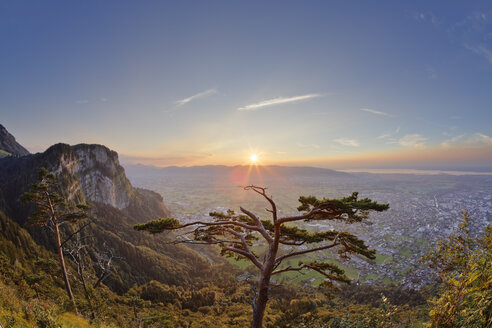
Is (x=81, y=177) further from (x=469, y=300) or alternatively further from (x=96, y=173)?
(x=469, y=300)

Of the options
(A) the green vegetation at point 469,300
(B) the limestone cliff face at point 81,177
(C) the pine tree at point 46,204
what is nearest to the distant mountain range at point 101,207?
(B) the limestone cliff face at point 81,177

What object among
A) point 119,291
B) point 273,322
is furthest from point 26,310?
point 119,291

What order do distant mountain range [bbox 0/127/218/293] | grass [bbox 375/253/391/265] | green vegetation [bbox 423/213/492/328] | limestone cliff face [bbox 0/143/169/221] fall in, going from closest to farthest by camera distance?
green vegetation [bbox 423/213/492/328], distant mountain range [bbox 0/127/218/293], limestone cliff face [bbox 0/143/169/221], grass [bbox 375/253/391/265]

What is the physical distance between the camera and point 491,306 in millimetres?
2455

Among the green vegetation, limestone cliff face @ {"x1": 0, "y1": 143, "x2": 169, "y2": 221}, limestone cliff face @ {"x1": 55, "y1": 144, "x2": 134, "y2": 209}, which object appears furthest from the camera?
limestone cliff face @ {"x1": 55, "y1": 144, "x2": 134, "y2": 209}

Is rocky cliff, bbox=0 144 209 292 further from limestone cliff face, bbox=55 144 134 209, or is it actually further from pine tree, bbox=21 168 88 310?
pine tree, bbox=21 168 88 310

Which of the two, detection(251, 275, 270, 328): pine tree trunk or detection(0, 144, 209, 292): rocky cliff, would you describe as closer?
detection(251, 275, 270, 328): pine tree trunk

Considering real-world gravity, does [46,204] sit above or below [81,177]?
above

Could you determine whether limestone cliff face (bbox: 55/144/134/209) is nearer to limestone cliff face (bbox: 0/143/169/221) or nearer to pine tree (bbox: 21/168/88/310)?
limestone cliff face (bbox: 0/143/169/221)

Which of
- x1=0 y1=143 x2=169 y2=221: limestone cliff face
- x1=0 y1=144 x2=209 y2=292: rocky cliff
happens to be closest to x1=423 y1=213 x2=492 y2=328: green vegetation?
x1=0 y1=144 x2=209 y2=292: rocky cliff

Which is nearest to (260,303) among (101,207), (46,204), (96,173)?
(46,204)

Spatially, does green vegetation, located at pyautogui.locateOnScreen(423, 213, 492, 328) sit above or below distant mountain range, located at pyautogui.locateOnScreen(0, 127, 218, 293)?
above

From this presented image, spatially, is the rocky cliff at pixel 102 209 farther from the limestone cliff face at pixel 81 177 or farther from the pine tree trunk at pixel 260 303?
the pine tree trunk at pixel 260 303

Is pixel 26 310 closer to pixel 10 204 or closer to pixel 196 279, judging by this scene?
pixel 196 279
